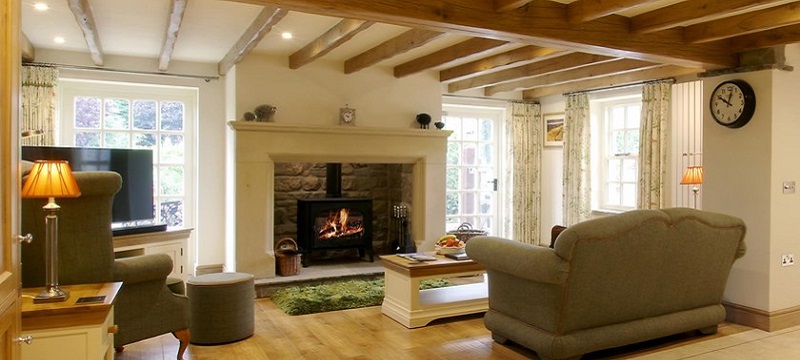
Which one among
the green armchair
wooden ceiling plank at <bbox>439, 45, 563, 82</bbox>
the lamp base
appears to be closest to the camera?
the lamp base

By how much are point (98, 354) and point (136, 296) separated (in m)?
0.88

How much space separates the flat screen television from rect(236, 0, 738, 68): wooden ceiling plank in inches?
120

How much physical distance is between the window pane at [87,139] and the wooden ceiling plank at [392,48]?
262 cm

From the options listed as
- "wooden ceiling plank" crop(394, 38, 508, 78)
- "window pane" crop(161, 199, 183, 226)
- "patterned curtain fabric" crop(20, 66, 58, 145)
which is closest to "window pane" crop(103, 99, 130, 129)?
"patterned curtain fabric" crop(20, 66, 58, 145)

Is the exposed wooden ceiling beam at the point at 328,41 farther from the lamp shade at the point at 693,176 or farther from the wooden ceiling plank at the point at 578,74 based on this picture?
the lamp shade at the point at 693,176

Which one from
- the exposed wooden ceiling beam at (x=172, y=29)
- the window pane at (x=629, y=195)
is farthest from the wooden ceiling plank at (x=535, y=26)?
the window pane at (x=629, y=195)

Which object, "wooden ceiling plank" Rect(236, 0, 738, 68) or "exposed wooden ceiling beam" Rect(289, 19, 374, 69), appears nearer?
"wooden ceiling plank" Rect(236, 0, 738, 68)

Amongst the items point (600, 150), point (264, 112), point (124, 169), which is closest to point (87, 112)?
point (124, 169)

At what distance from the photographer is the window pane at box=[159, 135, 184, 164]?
20.2ft

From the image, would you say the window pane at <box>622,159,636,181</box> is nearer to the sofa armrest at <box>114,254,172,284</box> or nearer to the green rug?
the green rug

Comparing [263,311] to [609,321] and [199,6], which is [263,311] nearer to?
[199,6]

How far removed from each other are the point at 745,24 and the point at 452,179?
430 cm

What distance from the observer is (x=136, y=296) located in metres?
3.33

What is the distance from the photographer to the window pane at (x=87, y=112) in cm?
578
